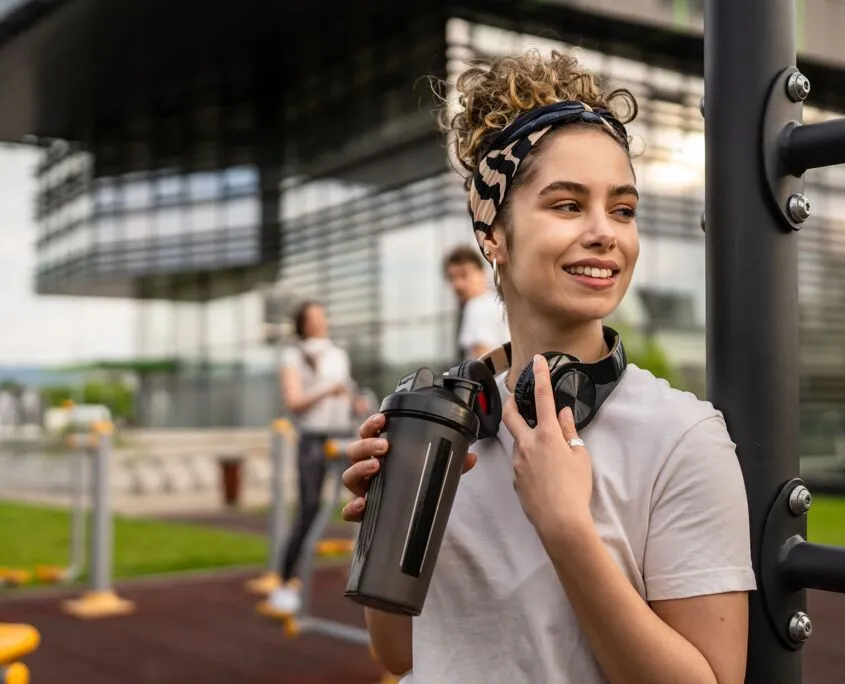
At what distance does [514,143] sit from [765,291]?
297mm

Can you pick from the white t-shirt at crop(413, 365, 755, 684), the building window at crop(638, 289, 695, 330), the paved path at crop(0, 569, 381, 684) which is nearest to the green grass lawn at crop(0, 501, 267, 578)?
the paved path at crop(0, 569, 381, 684)

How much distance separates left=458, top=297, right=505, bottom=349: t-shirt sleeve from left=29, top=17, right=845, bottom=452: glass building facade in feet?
25.0

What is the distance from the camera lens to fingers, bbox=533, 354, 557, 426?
2.91ft

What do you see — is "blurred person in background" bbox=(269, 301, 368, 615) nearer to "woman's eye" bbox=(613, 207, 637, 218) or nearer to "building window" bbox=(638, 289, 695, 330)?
"woman's eye" bbox=(613, 207, 637, 218)

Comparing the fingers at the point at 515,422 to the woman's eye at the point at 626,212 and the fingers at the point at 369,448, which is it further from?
the woman's eye at the point at 626,212

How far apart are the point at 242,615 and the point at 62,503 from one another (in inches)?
326

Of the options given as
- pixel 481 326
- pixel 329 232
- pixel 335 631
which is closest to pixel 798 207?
pixel 481 326

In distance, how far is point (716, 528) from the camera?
2.84ft

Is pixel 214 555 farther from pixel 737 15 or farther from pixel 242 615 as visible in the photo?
pixel 737 15

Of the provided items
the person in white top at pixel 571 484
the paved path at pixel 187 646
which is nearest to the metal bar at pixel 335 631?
the paved path at pixel 187 646

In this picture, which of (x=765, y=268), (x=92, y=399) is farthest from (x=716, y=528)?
(x=92, y=399)

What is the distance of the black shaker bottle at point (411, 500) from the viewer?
83 centimetres

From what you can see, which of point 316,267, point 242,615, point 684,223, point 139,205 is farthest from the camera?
point 139,205

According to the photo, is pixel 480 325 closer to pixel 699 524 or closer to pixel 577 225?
pixel 577 225
